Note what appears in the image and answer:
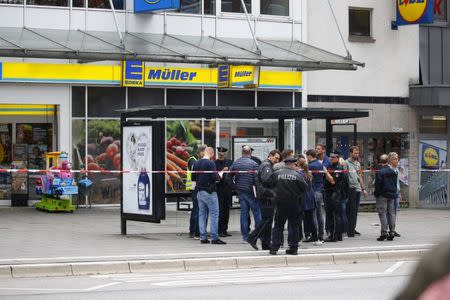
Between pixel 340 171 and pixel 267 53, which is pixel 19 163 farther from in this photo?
pixel 340 171

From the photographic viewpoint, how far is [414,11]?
29.9m

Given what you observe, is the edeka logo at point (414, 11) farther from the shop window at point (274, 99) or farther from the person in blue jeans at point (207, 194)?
the person in blue jeans at point (207, 194)

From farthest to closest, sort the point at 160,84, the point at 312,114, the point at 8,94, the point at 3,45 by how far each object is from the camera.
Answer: the point at 160,84 → the point at 8,94 → the point at 3,45 → the point at 312,114

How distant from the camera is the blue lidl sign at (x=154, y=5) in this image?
84.4 ft

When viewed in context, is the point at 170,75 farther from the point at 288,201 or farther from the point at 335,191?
the point at 288,201

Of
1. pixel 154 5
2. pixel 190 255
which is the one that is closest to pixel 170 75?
pixel 154 5

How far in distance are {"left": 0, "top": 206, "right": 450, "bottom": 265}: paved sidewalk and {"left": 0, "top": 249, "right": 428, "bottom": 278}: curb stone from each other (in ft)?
1.48

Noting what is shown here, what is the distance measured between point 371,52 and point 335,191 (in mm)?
13423

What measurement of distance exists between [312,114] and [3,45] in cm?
830

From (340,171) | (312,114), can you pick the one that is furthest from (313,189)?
(312,114)

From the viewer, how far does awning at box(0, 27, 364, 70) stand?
2406 cm

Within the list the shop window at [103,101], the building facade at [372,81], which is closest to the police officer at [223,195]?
the shop window at [103,101]

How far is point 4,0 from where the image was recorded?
25.8 metres

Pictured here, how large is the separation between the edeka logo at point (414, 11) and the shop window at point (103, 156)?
32.1 feet
